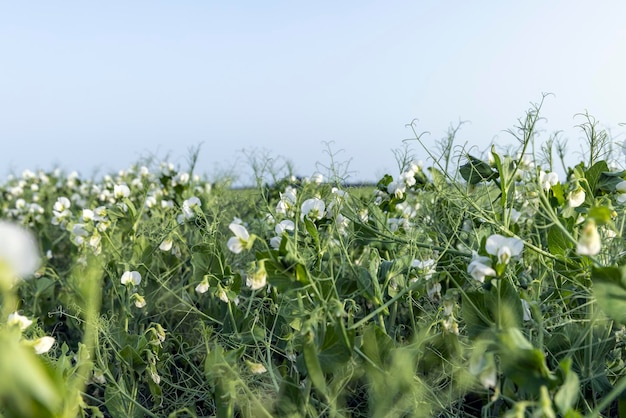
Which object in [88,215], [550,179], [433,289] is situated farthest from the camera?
[88,215]

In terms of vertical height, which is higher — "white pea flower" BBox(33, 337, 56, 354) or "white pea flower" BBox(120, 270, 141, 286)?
"white pea flower" BBox(33, 337, 56, 354)

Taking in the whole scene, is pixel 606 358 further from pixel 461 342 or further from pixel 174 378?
pixel 174 378

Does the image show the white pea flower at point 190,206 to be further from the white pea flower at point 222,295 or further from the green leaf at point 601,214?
the green leaf at point 601,214

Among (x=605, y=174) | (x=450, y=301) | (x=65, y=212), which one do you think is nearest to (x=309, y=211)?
(x=450, y=301)

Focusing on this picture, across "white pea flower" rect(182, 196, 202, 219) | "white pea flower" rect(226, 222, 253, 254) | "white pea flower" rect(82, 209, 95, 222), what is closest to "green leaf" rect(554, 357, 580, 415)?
"white pea flower" rect(226, 222, 253, 254)

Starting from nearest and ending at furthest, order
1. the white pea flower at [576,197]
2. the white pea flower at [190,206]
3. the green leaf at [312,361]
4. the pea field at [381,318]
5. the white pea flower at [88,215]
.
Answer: the pea field at [381,318]
the green leaf at [312,361]
the white pea flower at [576,197]
the white pea flower at [190,206]
the white pea flower at [88,215]

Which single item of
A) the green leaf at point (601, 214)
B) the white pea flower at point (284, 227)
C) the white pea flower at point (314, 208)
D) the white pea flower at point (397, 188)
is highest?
the green leaf at point (601, 214)

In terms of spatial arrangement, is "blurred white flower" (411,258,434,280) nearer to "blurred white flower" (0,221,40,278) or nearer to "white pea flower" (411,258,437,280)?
"white pea flower" (411,258,437,280)

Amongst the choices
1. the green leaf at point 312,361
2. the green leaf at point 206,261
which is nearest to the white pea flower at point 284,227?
the green leaf at point 206,261

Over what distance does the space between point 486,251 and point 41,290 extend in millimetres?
1860

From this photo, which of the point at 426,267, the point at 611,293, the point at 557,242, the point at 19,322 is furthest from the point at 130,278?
the point at 611,293

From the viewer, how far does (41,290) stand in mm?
2289

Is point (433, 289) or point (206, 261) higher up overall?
point (206, 261)

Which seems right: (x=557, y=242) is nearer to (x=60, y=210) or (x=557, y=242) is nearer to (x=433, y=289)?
(x=433, y=289)
